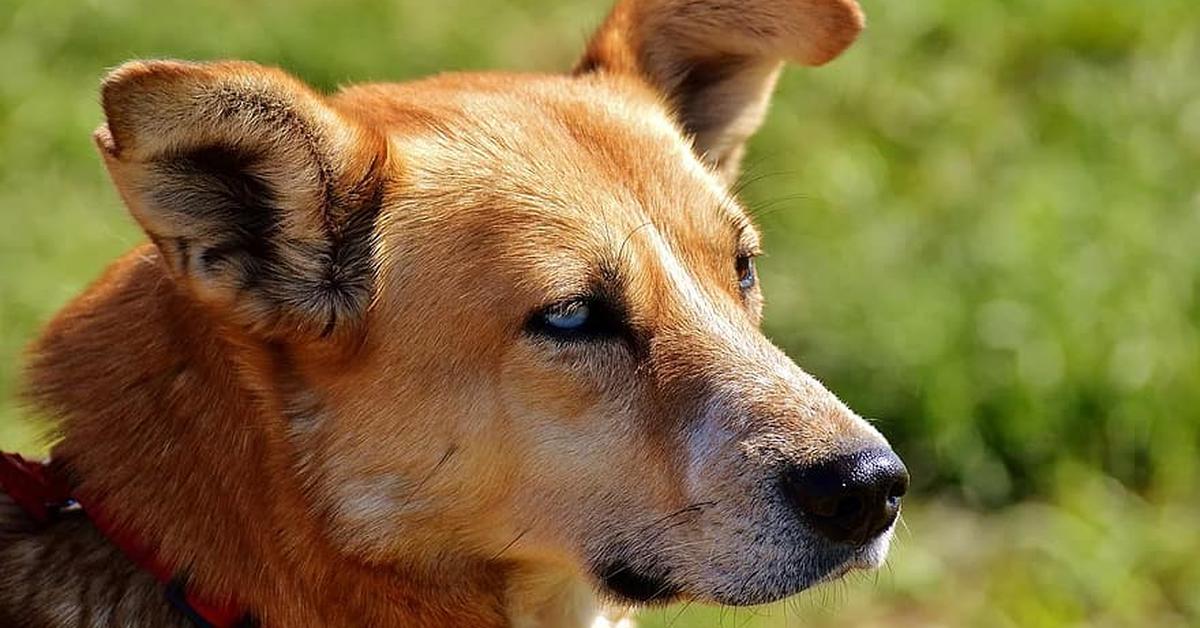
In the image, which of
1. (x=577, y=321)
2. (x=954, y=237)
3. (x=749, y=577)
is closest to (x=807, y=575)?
(x=749, y=577)

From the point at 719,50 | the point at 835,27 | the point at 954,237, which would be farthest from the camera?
the point at 954,237

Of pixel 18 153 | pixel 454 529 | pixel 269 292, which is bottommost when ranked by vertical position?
pixel 18 153

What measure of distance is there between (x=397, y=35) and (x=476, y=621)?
15.4ft

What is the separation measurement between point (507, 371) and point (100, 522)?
77 cm

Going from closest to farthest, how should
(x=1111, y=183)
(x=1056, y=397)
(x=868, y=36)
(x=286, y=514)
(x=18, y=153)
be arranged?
(x=286, y=514), (x=1056, y=397), (x=1111, y=183), (x=18, y=153), (x=868, y=36)

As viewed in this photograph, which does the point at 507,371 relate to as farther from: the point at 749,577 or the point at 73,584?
the point at 73,584

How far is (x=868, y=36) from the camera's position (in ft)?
24.4

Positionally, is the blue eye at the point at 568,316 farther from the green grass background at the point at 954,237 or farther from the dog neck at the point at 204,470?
the green grass background at the point at 954,237

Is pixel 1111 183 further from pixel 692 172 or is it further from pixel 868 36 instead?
pixel 692 172

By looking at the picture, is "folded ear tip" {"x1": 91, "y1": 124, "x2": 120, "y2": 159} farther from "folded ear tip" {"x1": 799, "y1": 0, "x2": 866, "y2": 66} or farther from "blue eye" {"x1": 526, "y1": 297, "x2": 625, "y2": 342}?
"folded ear tip" {"x1": 799, "y1": 0, "x2": 866, "y2": 66}

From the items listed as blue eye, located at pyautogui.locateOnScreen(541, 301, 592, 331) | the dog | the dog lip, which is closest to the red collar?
the dog

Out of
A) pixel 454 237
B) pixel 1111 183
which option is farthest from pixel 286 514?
pixel 1111 183

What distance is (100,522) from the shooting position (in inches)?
124

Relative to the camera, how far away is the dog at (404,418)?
3111 millimetres
